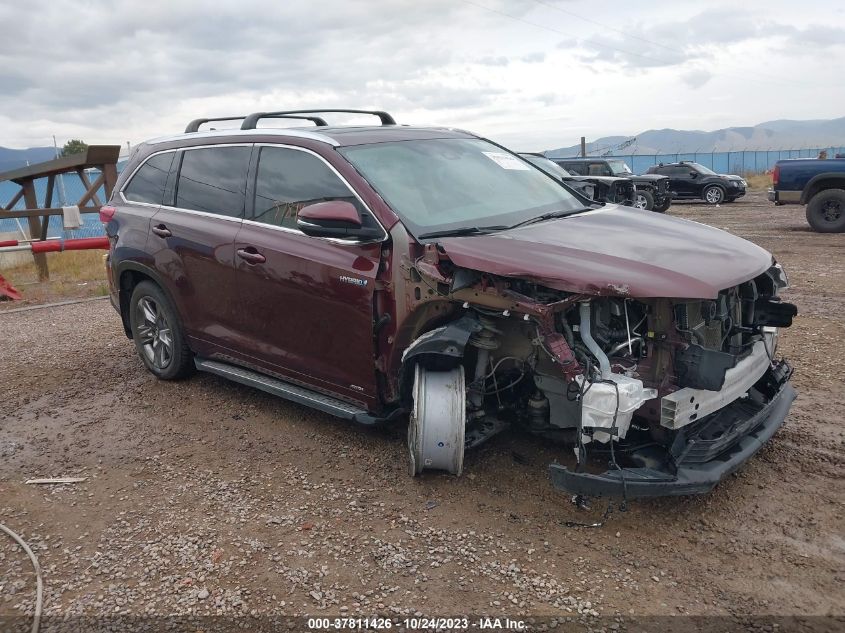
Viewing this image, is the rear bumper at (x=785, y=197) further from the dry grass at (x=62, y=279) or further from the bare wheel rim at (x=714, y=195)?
the dry grass at (x=62, y=279)

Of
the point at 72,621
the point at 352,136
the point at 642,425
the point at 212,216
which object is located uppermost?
the point at 352,136

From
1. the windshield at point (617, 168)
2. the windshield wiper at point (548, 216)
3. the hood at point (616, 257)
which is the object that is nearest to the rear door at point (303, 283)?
the hood at point (616, 257)

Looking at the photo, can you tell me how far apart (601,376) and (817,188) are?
495 inches

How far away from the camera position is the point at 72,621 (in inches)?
114

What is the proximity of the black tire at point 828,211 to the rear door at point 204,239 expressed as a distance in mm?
12322

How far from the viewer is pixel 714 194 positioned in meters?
23.2

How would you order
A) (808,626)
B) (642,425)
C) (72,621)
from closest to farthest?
1. (808,626)
2. (72,621)
3. (642,425)

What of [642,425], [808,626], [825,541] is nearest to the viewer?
[808,626]

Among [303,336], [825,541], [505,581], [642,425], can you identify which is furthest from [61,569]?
[825,541]

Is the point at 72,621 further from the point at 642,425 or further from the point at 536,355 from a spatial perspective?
the point at 642,425

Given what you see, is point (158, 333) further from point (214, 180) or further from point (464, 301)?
point (464, 301)

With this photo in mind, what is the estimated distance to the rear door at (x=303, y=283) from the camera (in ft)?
12.9

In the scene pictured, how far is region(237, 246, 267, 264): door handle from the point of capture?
A: 14.4 feet

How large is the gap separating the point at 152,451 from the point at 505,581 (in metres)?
2.56
